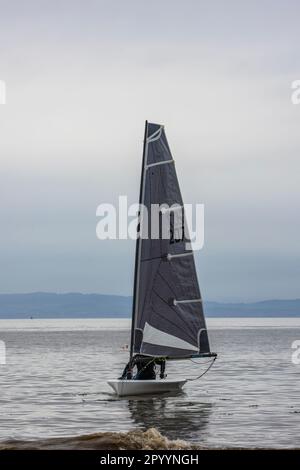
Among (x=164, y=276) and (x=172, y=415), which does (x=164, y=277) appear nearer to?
(x=164, y=276)

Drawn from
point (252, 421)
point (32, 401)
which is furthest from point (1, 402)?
point (252, 421)

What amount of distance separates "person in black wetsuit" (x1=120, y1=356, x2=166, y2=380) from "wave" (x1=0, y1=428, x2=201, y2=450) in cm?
2168

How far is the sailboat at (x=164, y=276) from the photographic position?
4631 centimetres

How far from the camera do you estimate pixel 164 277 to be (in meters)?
46.9

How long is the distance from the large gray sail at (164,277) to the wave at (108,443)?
23.7 meters

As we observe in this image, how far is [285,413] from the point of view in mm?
40875

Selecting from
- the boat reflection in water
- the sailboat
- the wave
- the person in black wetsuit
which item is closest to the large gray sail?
the sailboat

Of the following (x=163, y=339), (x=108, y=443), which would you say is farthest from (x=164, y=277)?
(x=108, y=443)

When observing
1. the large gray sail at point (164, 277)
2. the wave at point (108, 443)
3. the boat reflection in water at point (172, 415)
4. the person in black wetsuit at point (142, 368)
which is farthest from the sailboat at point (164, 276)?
the wave at point (108, 443)

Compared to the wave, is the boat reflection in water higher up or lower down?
lower down

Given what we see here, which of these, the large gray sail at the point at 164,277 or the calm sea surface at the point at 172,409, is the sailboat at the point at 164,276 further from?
the calm sea surface at the point at 172,409

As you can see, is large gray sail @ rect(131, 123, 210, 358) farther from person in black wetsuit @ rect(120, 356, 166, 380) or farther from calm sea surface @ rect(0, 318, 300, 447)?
calm sea surface @ rect(0, 318, 300, 447)

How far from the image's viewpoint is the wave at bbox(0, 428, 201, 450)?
68.4 feet

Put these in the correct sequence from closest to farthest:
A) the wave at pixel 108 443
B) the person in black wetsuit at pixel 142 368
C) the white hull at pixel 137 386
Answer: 1. the wave at pixel 108 443
2. the white hull at pixel 137 386
3. the person in black wetsuit at pixel 142 368
